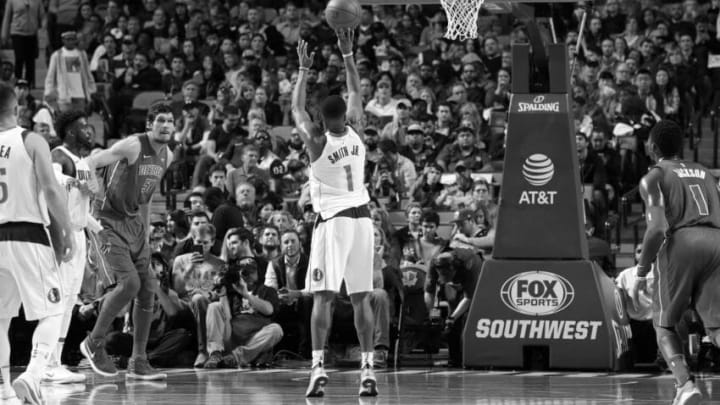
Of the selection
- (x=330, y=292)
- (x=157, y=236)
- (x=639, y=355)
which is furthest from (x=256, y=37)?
(x=330, y=292)

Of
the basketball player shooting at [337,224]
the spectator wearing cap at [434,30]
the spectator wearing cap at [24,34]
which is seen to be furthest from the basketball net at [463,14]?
the spectator wearing cap at [24,34]

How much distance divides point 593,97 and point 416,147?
270 cm

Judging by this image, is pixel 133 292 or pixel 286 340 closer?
pixel 133 292

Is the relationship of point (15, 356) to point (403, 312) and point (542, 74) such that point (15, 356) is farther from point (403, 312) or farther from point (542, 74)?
point (542, 74)

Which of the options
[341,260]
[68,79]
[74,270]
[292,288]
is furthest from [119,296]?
[68,79]

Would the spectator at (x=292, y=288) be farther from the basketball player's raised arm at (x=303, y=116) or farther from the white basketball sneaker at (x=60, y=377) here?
the basketball player's raised arm at (x=303, y=116)

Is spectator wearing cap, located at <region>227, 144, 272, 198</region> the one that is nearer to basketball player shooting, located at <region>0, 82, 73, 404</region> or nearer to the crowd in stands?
the crowd in stands

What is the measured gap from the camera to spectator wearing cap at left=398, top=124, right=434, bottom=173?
18672mm

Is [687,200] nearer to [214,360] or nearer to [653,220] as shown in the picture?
[653,220]

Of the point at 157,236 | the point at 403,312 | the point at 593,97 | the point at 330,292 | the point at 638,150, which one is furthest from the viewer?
the point at 593,97

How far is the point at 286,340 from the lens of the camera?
14641 millimetres

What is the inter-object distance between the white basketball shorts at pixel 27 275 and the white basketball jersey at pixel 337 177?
2.37 meters

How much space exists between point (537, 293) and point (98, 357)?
4295 millimetres

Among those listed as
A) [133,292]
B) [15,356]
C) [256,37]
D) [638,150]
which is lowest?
[15,356]
